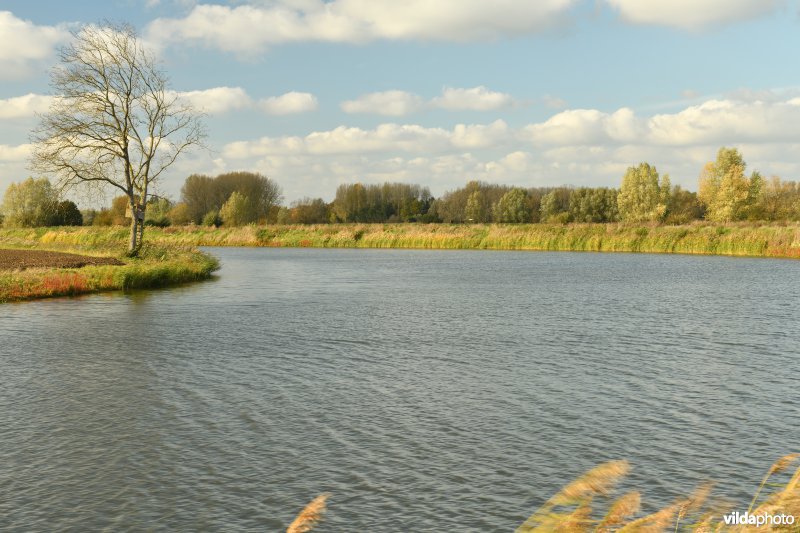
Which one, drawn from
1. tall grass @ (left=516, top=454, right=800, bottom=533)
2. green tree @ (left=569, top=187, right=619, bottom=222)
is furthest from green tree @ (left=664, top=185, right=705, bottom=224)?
tall grass @ (left=516, top=454, right=800, bottom=533)

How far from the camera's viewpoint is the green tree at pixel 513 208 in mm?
137750

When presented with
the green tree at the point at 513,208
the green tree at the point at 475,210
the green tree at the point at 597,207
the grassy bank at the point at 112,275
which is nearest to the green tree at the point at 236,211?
the green tree at the point at 475,210

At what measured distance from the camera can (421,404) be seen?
39.5ft

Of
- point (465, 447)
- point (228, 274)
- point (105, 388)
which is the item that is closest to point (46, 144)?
point (228, 274)

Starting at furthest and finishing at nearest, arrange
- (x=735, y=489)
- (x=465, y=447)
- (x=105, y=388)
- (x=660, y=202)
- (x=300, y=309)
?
(x=660, y=202) → (x=300, y=309) → (x=105, y=388) → (x=465, y=447) → (x=735, y=489)

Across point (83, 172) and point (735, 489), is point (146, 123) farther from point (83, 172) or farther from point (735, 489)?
point (735, 489)

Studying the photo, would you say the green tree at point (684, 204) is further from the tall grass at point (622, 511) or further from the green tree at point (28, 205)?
the tall grass at point (622, 511)

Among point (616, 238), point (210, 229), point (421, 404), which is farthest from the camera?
point (210, 229)

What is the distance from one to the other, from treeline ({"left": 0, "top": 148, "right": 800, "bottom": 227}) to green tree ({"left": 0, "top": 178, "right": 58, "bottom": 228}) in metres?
0.14

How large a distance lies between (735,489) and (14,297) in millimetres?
26476

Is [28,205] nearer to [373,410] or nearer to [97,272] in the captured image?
[97,272]

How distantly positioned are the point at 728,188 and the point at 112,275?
73.2m

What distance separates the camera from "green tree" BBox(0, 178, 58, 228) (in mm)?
94812

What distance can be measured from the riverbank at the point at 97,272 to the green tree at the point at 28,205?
58.6 metres
